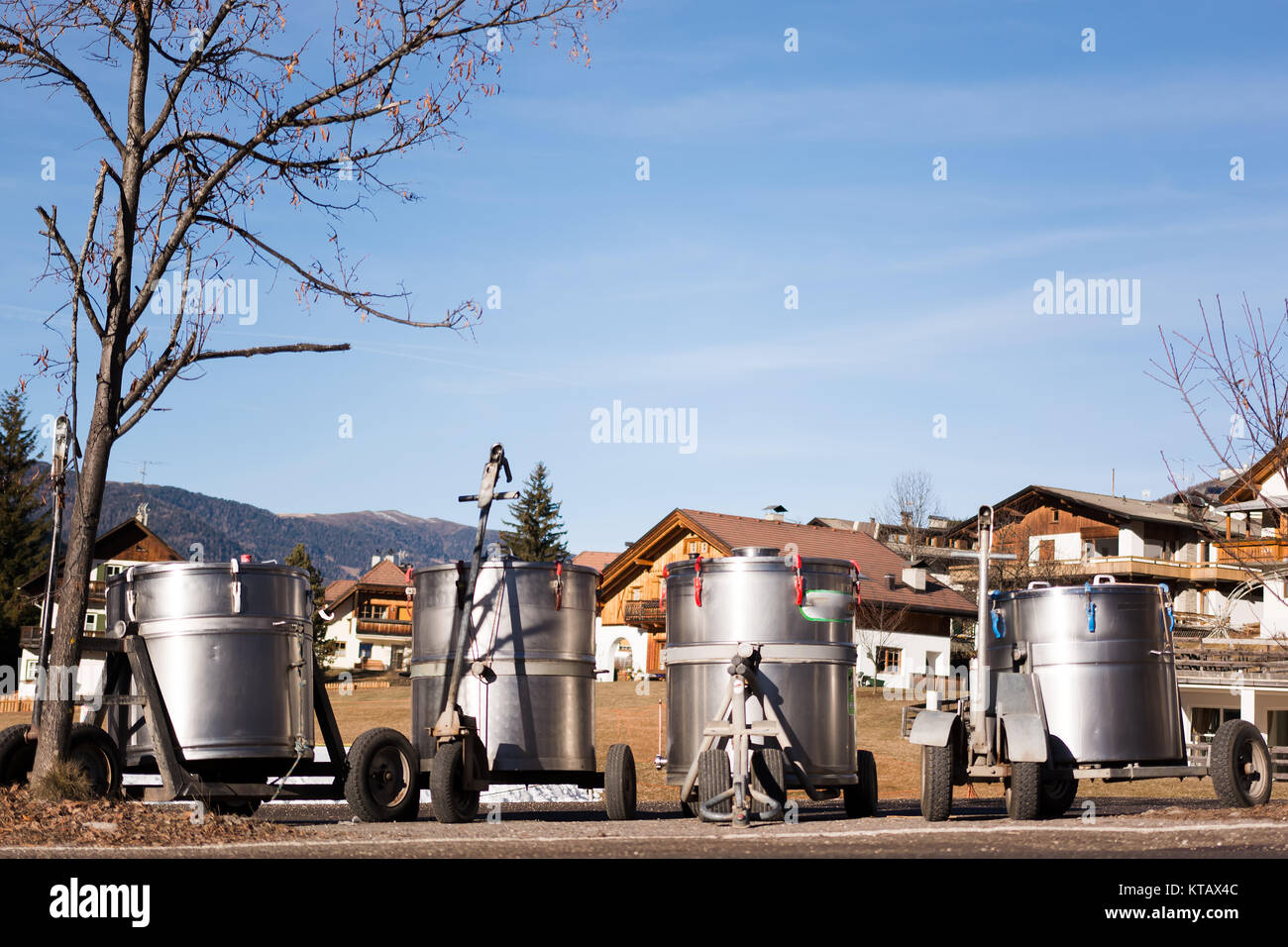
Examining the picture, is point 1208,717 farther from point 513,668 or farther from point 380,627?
point 380,627

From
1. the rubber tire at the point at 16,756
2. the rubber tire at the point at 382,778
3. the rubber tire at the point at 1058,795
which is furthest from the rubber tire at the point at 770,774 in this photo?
the rubber tire at the point at 16,756

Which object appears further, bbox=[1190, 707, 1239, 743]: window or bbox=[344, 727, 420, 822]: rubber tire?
bbox=[1190, 707, 1239, 743]: window

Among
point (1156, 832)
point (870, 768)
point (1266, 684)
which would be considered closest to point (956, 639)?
point (1266, 684)

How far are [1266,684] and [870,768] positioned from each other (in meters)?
27.5

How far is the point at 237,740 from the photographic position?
12.2 metres

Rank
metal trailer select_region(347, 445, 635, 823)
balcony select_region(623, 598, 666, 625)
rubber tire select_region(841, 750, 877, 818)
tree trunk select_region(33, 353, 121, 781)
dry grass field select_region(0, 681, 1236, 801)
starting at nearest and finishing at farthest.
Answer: tree trunk select_region(33, 353, 121, 781)
metal trailer select_region(347, 445, 635, 823)
rubber tire select_region(841, 750, 877, 818)
dry grass field select_region(0, 681, 1236, 801)
balcony select_region(623, 598, 666, 625)

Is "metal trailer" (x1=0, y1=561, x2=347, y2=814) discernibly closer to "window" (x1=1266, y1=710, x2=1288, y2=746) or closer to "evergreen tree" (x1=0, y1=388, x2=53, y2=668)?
"window" (x1=1266, y1=710, x2=1288, y2=746)

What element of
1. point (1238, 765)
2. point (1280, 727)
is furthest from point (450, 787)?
point (1280, 727)

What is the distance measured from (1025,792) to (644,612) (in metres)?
54.7

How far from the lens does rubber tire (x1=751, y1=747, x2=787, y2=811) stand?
12.0 m

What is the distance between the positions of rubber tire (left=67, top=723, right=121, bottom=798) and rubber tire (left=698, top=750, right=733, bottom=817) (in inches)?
197

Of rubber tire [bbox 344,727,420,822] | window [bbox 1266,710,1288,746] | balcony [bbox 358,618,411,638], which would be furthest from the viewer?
balcony [bbox 358,618,411,638]

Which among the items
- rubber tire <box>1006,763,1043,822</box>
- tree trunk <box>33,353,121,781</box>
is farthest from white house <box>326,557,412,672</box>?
rubber tire <box>1006,763,1043,822</box>
